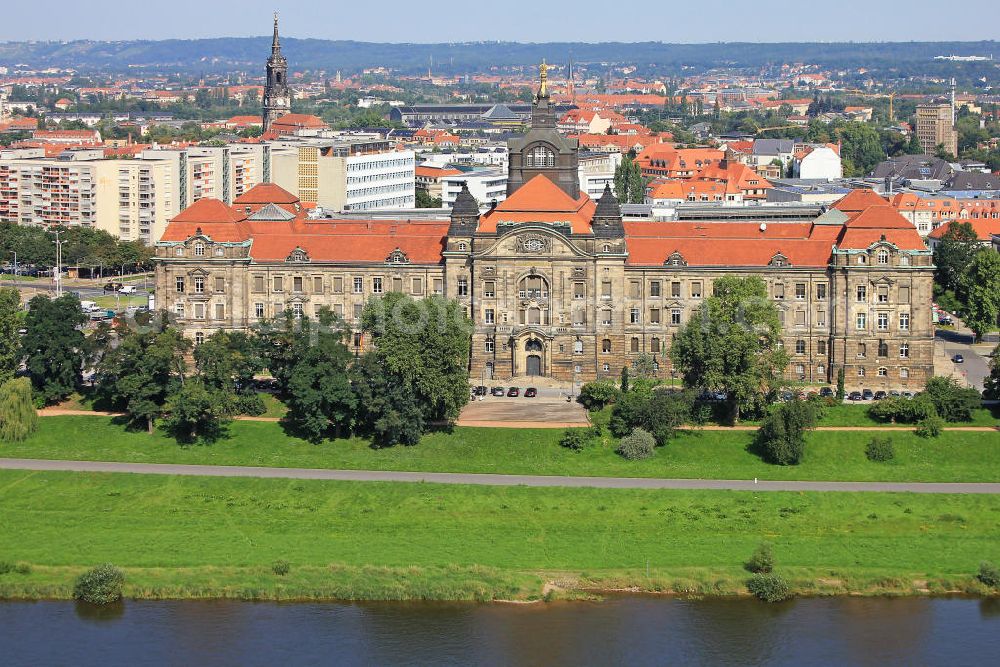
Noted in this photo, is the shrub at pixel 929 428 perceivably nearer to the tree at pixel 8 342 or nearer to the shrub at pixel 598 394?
the shrub at pixel 598 394

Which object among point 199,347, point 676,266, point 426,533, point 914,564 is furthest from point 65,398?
point 914,564

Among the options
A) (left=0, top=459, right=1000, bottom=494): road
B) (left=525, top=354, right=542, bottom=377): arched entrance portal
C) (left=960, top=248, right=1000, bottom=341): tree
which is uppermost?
(left=960, top=248, right=1000, bottom=341): tree

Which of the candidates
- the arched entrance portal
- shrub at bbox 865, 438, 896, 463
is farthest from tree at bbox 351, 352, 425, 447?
shrub at bbox 865, 438, 896, 463

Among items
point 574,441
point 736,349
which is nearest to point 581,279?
point 736,349

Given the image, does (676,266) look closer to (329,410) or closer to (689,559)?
(329,410)

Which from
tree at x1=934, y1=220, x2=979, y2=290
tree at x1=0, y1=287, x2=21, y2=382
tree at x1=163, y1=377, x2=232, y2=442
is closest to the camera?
tree at x1=163, y1=377, x2=232, y2=442

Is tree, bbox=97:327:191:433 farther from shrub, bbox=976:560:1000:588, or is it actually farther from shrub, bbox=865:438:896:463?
shrub, bbox=976:560:1000:588

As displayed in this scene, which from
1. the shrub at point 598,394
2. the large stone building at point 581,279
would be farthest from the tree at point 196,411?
the shrub at point 598,394
